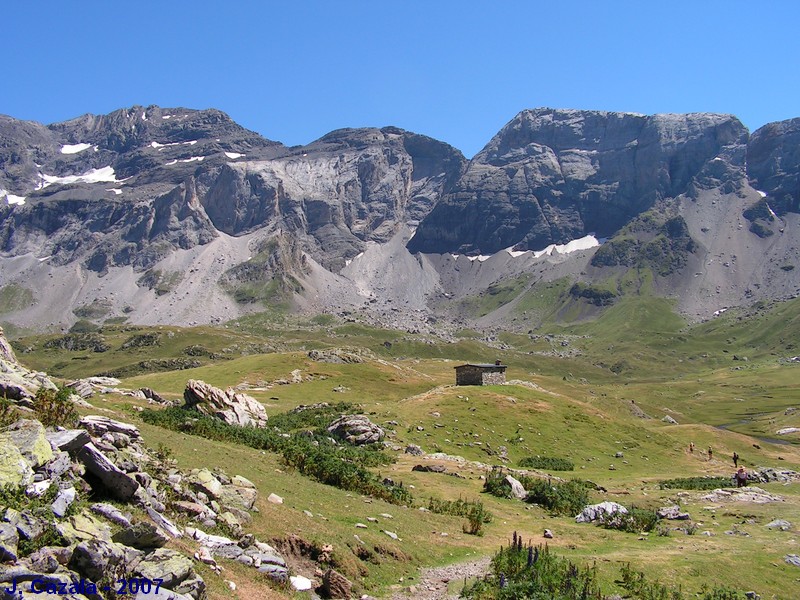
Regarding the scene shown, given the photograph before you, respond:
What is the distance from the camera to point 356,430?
59156 mm

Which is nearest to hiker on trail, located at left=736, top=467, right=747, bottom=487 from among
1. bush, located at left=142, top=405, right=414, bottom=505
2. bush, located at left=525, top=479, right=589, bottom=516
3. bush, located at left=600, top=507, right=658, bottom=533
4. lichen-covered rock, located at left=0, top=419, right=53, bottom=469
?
bush, located at left=525, top=479, right=589, bottom=516

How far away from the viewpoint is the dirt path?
22.9m

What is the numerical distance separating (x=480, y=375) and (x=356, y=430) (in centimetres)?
3536

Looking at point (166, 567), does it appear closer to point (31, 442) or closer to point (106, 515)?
point (106, 515)

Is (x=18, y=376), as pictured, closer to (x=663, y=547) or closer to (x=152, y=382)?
(x=663, y=547)

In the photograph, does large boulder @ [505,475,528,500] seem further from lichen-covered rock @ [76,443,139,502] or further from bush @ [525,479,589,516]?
lichen-covered rock @ [76,443,139,502]

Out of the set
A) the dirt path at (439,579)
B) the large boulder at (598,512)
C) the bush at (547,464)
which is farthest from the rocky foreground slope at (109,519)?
the bush at (547,464)

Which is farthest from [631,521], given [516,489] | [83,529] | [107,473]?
[83,529]

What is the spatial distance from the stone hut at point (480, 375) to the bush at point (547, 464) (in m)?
29.0

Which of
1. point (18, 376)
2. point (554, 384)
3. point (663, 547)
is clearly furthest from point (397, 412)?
point (554, 384)

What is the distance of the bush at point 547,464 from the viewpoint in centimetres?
6016

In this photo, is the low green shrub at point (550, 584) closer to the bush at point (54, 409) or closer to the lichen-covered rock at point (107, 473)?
the lichen-covered rock at point (107, 473)

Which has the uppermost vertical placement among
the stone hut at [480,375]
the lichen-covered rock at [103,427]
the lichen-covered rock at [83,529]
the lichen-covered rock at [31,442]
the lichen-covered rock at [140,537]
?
the lichen-covered rock at [31,442]

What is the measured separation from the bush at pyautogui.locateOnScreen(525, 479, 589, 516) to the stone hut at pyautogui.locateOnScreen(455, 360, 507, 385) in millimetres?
44077
